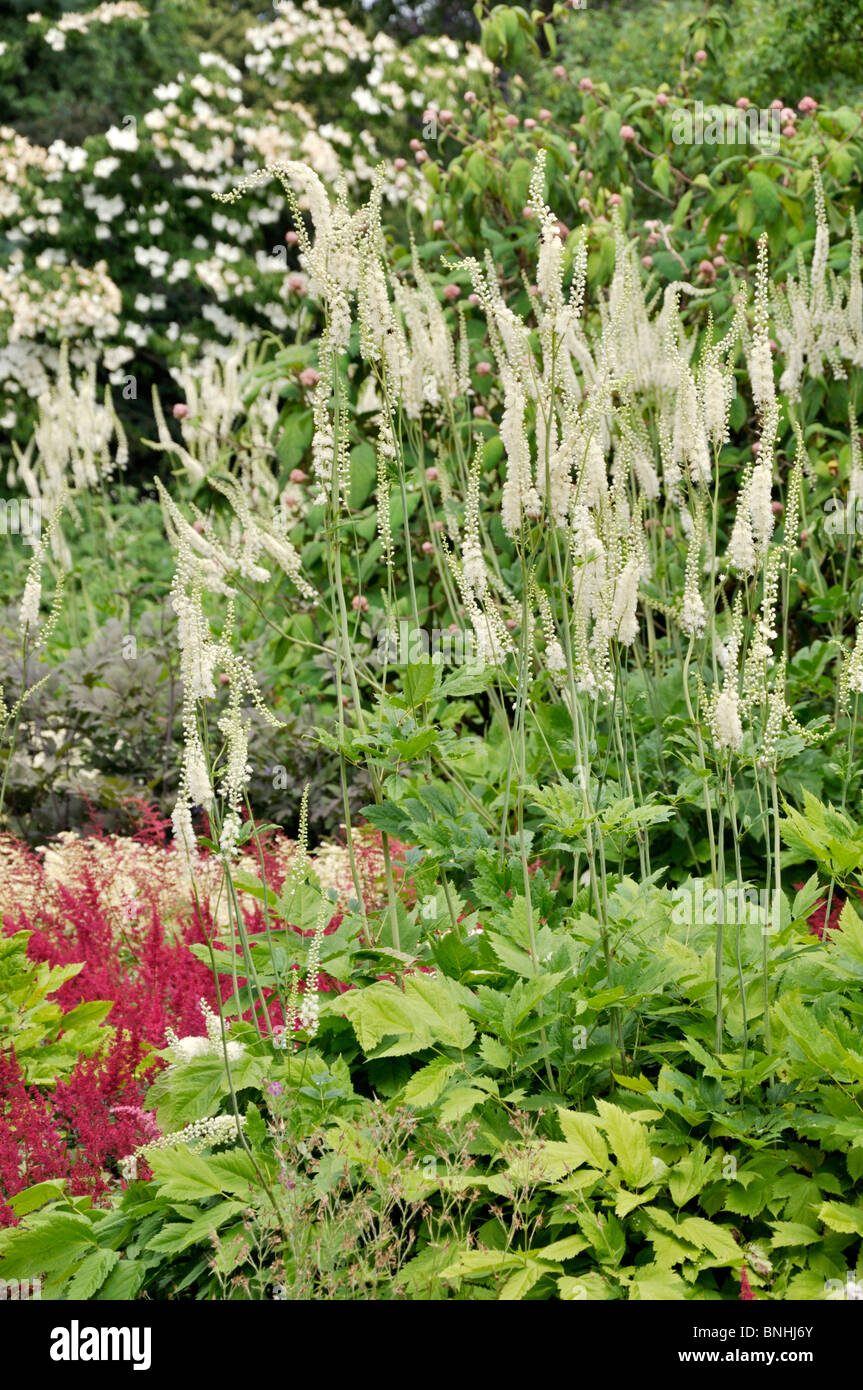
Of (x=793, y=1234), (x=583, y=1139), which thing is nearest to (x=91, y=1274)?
→ (x=583, y=1139)

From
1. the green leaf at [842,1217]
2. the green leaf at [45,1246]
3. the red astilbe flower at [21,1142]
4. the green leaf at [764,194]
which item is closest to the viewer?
the green leaf at [842,1217]

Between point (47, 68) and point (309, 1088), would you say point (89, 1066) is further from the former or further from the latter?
point (47, 68)

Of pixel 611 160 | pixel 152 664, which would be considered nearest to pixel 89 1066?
pixel 152 664

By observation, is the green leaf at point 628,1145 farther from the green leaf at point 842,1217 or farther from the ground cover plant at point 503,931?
the green leaf at point 842,1217

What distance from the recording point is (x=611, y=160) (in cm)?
620

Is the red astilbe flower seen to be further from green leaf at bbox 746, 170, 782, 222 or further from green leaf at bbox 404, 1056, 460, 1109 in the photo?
green leaf at bbox 746, 170, 782, 222

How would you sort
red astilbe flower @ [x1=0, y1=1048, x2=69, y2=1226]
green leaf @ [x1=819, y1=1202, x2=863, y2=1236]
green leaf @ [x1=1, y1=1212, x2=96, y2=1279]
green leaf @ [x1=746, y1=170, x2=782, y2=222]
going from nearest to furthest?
green leaf @ [x1=819, y1=1202, x2=863, y2=1236], green leaf @ [x1=1, y1=1212, x2=96, y2=1279], red astilbe flower @ [x1=0, y1=1048, x2=69, y2=1226], green leaf @ [x1=746, y1=170, x2=782, y2=222]

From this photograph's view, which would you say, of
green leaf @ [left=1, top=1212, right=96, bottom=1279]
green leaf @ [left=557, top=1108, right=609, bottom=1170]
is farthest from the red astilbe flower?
green leaf @ [left=557, top=1108, right=609, bottom=1170]

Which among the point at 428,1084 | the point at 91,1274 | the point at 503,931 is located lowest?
the point at 91,1274

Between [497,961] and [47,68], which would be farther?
[47,68]

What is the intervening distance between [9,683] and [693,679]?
10.8 feet

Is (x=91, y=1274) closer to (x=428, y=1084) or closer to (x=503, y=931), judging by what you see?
(x=428, y=1084)

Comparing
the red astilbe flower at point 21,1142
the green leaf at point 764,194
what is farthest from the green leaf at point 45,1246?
the green leaf at point 764,194

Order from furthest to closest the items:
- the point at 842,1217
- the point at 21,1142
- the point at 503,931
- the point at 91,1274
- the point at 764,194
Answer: the point at 764,194, the point at 21,1142, the point at 503,931, the point at 91,1274, the point at 842,1217
